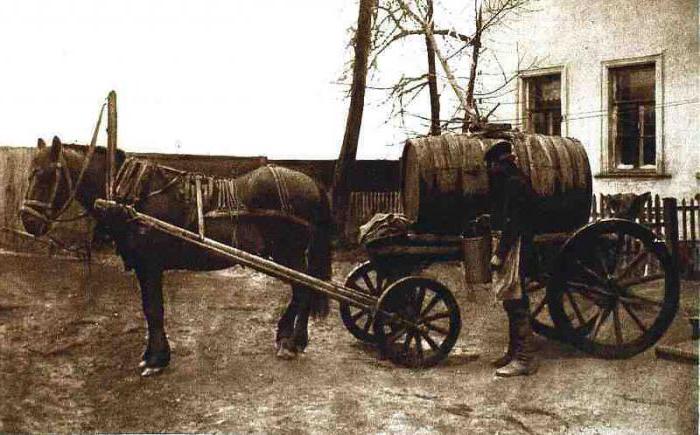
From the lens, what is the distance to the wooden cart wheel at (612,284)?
496cm

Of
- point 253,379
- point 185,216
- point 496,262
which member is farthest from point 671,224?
point 185,216

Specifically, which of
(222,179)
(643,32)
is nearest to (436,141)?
(222,179)

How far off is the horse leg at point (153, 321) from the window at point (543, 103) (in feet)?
21.7

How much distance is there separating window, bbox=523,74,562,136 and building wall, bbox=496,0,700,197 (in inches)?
6.9

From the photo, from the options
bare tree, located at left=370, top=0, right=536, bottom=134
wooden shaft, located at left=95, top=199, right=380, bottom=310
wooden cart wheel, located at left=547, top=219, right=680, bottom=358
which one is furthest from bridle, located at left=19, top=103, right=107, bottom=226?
bare tree, located at left=370, top=0, right=536, bottom=134

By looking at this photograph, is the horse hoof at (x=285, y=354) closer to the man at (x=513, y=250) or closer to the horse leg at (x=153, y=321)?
the horse leg at (x=153, y=321)

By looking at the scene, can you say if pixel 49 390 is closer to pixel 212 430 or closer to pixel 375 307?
pixel 212 430

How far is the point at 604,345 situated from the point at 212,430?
8.94ft

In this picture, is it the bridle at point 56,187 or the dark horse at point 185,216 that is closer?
the bridle at point 56,187

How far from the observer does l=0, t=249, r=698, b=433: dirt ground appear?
427 centimetres

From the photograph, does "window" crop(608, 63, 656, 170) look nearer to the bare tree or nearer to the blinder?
the bare tree

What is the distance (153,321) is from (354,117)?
2.73 metres

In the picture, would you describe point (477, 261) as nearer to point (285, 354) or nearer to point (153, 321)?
point (285, 354)

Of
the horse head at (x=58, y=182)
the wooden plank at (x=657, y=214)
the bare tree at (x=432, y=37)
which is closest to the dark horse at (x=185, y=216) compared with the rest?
the horse head at (x=58, y=182)
